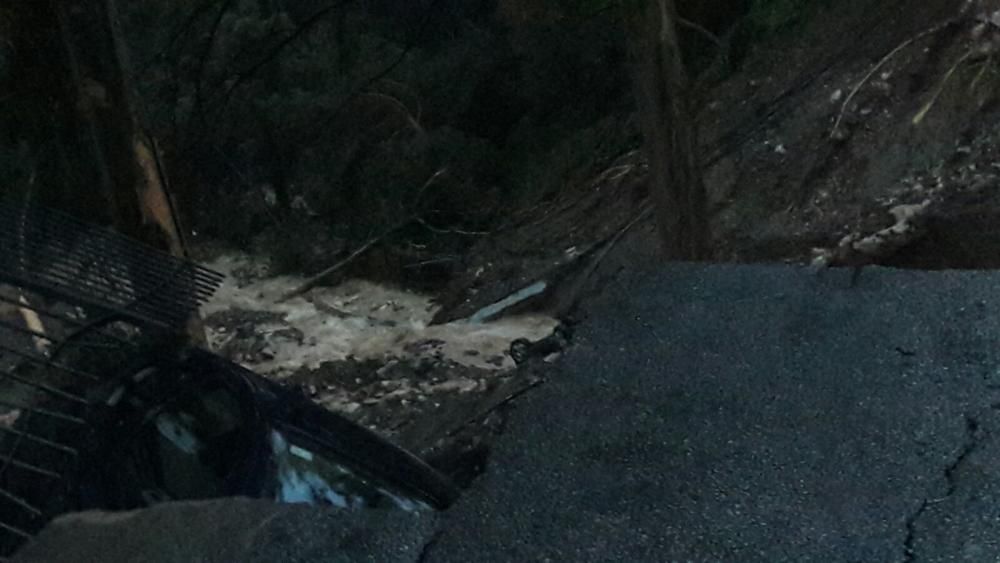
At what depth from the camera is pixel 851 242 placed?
7926 mm

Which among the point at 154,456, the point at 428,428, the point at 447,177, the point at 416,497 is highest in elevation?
the point at 154,456

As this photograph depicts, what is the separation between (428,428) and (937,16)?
210 inches

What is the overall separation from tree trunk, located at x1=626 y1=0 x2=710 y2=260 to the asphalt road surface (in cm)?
301

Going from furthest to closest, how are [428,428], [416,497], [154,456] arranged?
[428,428] → [416,497] → [154,456]

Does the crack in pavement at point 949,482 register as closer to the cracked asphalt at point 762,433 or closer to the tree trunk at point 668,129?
the cracked asphalt at point 762,433

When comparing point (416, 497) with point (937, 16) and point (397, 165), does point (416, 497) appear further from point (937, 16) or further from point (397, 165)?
point (397, 165)

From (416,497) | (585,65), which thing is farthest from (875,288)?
(585,65)

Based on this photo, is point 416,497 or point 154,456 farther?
point 416,497

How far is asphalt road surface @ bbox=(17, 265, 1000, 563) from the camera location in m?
1.89

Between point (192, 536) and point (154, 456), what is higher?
point (192, 536)

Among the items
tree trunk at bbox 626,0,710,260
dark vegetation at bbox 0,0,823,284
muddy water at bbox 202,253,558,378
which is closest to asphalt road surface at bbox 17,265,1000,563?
tree trunk at bbox 626,0,710,260

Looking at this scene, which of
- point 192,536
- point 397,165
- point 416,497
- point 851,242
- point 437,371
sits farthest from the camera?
point 397,165

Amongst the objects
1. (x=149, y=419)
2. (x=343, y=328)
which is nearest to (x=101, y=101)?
(x=149, y=419)

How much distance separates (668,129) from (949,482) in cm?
419
